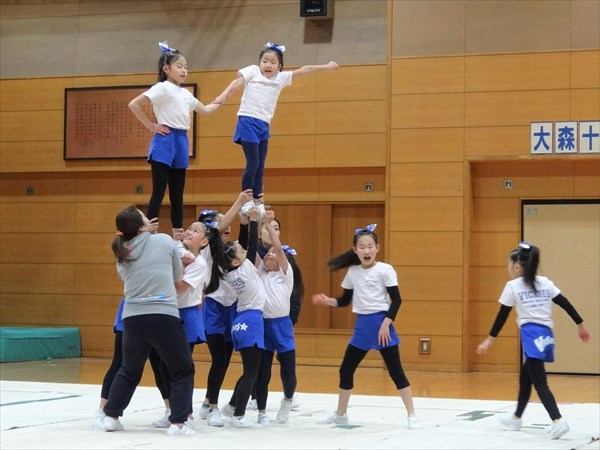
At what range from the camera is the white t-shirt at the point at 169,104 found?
7.96 m

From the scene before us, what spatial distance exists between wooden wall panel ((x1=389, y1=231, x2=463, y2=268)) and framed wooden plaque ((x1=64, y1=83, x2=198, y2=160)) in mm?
3901

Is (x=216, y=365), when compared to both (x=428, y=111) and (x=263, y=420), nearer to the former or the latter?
(x=263, y=420)

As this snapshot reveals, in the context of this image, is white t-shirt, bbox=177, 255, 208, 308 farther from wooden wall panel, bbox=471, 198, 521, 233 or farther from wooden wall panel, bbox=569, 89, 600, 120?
wooden wall panel, bbox=569, 89, 600, 120

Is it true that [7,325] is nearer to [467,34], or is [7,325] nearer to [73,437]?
[467,34]

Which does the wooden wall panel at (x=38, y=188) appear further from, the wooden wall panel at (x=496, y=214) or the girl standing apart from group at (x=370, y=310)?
the girl standing apart from group at (x=370, y=310)

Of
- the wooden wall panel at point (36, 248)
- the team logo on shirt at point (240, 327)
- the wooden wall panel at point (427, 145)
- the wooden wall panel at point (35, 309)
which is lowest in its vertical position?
the wooden wall panel at point (35, 309)

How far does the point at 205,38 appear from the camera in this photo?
16.2 metres

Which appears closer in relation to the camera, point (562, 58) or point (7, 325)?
point (562, 58)

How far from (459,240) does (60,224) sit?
23.5 feet

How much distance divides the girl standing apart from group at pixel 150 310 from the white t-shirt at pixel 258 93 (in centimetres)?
163

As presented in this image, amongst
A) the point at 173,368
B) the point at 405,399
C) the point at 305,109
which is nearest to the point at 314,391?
the point at 405,399

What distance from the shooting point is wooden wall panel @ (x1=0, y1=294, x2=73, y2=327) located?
1705 centimetres

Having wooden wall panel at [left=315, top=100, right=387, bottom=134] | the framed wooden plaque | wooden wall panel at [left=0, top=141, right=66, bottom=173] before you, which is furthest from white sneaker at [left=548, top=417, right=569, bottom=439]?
wooden wall panel at [left=0, top=141, right=66, bottom=173]

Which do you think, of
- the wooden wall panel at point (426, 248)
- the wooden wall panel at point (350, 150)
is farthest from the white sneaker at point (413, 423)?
the wooden wall panel at point (350, 150)
